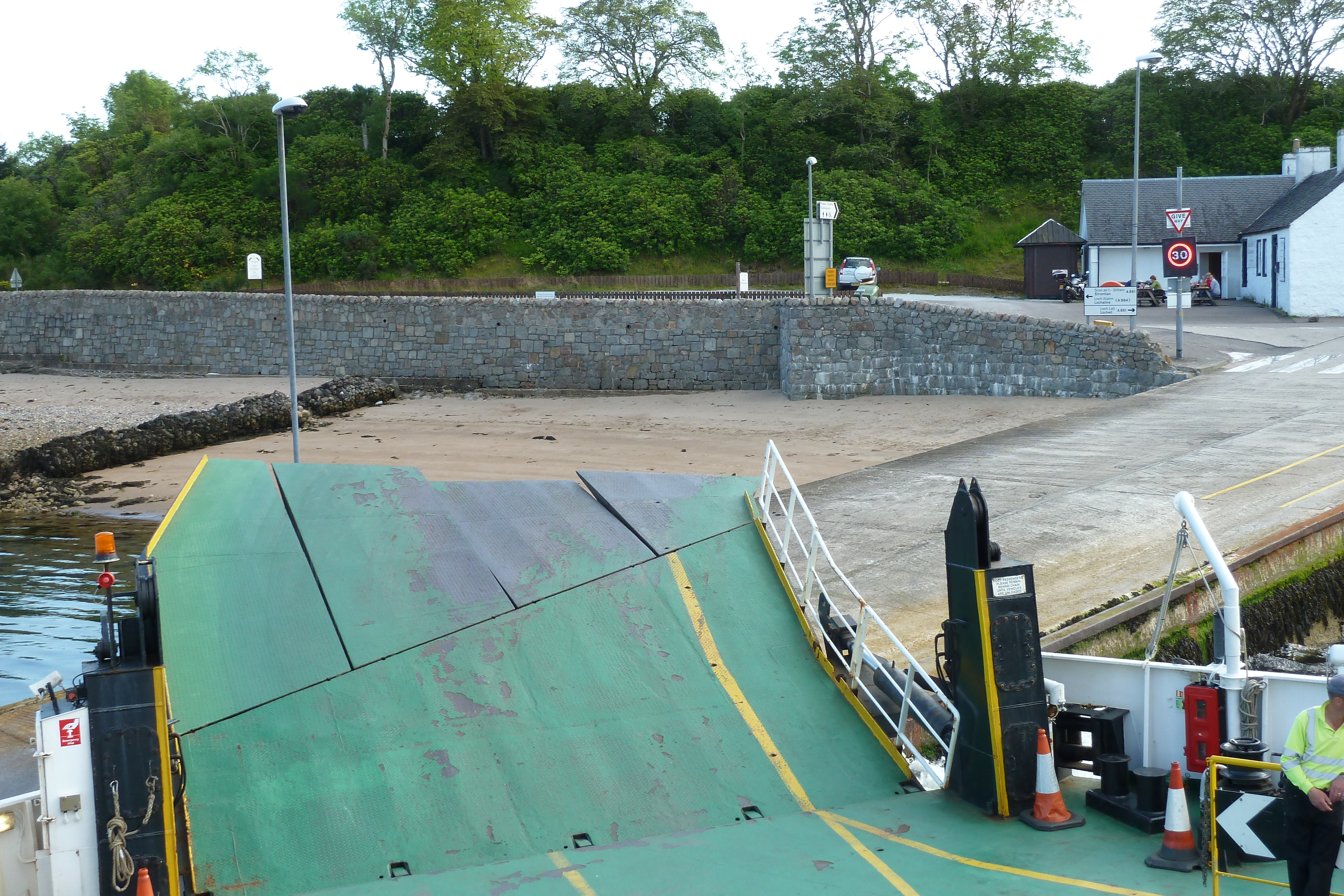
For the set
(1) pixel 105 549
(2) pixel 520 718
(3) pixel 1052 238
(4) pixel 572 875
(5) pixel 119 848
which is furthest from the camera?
(3) pixel 1052 238

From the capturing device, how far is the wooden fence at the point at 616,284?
45.0 metres

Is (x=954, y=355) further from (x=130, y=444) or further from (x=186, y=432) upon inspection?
(x=130, y=444)

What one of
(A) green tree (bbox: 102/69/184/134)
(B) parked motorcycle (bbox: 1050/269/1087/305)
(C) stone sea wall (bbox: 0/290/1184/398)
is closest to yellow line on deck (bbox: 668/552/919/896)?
(C) stone sea wall (bbox: 0/290/1184/398)

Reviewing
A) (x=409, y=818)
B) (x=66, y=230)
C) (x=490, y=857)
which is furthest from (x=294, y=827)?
(x=66, y=230)

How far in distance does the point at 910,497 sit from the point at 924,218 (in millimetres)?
36091

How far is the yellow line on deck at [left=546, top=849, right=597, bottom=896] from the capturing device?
618 centimetres

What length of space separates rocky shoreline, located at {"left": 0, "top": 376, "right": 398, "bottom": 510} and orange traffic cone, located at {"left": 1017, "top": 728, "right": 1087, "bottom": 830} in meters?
19.1

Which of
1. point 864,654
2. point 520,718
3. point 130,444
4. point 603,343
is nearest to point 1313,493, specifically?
point 864,654

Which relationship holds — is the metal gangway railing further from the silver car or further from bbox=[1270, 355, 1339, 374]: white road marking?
the silver car

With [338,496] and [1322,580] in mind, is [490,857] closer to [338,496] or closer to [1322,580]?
[338,496]

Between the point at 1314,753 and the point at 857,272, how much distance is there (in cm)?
3519

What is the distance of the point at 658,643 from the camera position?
341 inches

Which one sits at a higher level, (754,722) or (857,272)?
(857,272)

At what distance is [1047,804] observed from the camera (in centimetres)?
700
